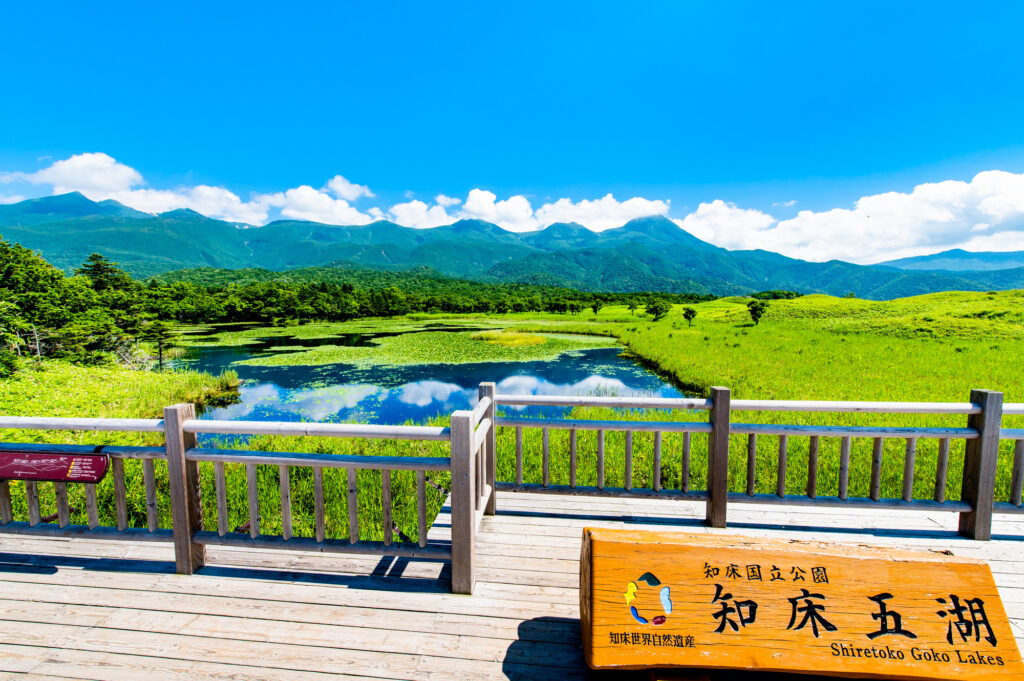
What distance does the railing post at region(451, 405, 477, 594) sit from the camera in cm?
317

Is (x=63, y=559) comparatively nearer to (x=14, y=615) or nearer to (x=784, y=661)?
(x=14, y=615)

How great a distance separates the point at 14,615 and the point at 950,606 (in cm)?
555

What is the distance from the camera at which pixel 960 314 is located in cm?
3328

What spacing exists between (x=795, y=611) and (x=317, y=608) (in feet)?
9.61

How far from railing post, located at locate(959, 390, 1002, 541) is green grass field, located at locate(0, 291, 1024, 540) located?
2431 millimetres

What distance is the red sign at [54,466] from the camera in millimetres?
3357

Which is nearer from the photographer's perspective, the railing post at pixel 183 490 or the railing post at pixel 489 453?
the railing post at pixel 183 490

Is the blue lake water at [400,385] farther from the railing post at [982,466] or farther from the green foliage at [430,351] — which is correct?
the railing post at [982,466]

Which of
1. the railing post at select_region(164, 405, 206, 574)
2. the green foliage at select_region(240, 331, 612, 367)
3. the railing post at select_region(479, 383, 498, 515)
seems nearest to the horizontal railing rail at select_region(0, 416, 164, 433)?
the railing post at select_region(164, 405, 206, 574)

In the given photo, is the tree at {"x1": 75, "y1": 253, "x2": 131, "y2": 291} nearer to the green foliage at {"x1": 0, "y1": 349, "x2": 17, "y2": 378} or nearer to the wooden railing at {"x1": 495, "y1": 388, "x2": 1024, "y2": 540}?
the green foliage at {"x1": 0, "y1": 349, "x2": 17, "y2": 378}

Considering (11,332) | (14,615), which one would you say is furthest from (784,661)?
(11,332)

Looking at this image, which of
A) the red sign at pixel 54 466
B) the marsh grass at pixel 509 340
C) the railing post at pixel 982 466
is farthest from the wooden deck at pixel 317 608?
the marsh grass at pixel 509 340

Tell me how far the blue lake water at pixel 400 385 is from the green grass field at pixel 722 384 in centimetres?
186

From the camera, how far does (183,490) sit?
3484 mm
